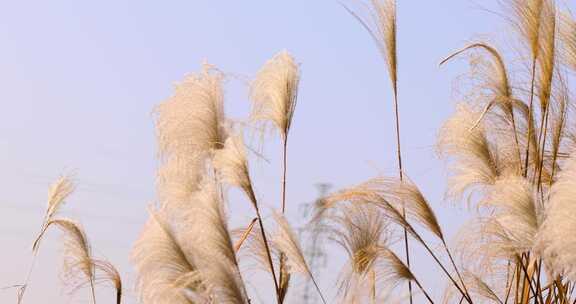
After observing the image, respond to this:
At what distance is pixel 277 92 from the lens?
300 cm

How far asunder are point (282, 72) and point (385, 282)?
2.42ft

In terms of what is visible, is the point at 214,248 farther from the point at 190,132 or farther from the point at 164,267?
the point at 190,132

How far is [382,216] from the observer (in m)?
2.85

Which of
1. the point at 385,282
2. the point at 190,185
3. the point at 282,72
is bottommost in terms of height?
the point at 385,282

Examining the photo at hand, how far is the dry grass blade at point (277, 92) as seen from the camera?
9.75 ft

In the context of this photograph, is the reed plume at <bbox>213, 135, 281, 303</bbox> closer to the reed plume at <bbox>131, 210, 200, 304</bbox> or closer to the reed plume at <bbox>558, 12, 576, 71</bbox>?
the reed plume at <bbox>131, 210, 200, 304</bbox>

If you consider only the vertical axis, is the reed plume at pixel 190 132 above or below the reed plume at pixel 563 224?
above

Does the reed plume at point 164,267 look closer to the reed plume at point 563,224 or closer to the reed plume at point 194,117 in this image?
the reed plume at point 194,117

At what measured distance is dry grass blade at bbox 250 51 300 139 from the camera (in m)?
2.97

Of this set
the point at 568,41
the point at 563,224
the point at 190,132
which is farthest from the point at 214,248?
the point at 568,41

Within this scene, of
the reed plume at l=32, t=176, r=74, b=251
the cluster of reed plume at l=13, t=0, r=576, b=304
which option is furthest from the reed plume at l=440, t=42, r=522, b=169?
the reed plume at l=32, t=176, r=74, b=251

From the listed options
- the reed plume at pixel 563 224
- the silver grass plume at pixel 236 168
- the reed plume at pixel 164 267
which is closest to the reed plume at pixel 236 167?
A: the silver grass plume at pixel 236 168

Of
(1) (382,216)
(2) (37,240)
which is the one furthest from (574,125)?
(2) (37,240)

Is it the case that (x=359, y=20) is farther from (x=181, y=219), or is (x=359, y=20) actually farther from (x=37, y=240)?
(x=37, y=240)
